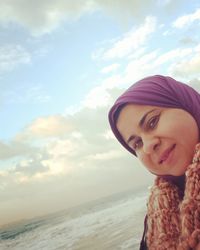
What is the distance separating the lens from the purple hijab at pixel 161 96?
5.89 feet

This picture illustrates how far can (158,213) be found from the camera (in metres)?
1.78

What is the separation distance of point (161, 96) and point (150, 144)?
27cm

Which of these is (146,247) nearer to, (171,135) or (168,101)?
(171,135)

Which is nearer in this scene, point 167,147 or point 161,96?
point 167,147

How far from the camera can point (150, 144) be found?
5.80 feet

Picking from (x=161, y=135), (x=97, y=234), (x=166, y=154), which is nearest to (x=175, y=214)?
(x=166, y=154)

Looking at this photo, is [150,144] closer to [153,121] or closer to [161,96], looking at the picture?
[153,121]

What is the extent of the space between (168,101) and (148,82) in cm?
24

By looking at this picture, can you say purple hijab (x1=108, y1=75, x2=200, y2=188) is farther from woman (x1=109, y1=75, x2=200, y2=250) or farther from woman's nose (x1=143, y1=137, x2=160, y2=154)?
woman's nose (x1=143, y1=137, x2=160, y2=154)

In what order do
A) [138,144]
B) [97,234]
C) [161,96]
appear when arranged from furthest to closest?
[97,234]
[138,144]
[161,96]

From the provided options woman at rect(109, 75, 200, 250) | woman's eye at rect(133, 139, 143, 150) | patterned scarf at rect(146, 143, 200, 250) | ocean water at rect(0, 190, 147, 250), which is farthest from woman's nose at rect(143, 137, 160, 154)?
ocean water at rect(0, 190, 147, 250)

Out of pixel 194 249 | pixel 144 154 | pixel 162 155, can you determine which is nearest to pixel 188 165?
pixel 162 155

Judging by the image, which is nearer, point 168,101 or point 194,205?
point 194,205

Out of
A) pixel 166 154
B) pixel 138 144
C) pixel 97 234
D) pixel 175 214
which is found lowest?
pixel 97 234
